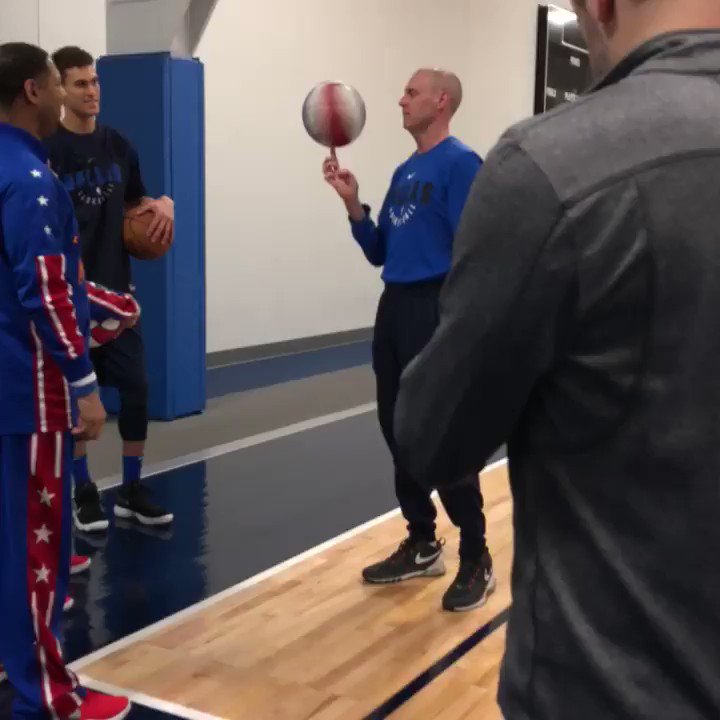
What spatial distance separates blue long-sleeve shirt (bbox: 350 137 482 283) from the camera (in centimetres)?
332

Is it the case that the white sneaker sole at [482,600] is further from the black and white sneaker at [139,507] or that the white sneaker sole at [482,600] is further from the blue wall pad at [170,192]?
the blue wall pad at [170,192]

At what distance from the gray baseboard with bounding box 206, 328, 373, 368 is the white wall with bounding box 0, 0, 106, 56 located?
2456 mm

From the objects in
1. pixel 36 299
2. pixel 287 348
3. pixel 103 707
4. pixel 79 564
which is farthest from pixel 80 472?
pixel 287 348

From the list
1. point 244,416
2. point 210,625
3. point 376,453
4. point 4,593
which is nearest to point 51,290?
point 4,593

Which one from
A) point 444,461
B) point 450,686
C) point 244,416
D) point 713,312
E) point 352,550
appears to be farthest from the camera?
point 244,416

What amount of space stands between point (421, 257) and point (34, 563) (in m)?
1.58

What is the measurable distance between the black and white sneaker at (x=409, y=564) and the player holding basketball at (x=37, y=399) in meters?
1.33

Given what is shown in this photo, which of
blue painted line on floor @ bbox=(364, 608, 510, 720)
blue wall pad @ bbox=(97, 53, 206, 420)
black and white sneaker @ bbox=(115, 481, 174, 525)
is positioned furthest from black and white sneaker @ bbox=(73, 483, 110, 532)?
blue wall pad @ bbox=(97, 53, 206, 420)

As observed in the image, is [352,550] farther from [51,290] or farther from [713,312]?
[713,312]

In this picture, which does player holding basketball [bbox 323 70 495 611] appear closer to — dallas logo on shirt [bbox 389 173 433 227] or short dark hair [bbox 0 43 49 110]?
dallas logo on shirt [bbox 389 173 433 227]

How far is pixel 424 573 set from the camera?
12.0 feet

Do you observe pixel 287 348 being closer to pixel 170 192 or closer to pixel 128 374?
pixel 170 192

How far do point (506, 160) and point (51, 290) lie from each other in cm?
172

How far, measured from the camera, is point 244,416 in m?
6.34
